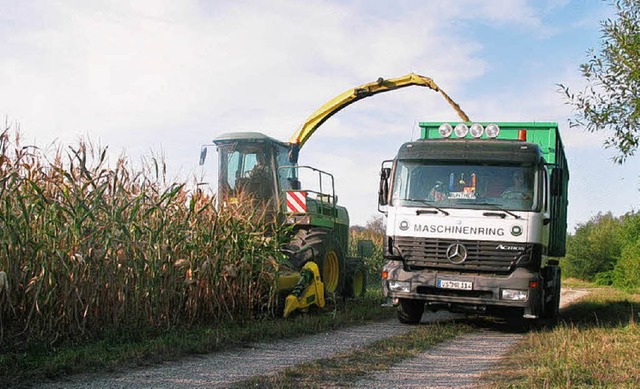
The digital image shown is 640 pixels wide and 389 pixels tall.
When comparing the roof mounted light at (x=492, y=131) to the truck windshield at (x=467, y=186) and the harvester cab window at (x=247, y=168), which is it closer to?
the truck windshield at (x=467, y=186)

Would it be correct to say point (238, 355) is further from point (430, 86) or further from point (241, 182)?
point (430, 86)

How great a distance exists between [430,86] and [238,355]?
1283 centimetres

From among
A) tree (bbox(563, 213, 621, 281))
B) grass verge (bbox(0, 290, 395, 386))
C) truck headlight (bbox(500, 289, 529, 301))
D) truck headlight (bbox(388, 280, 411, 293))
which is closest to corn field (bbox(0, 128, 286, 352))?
grass verge (bbox(0, 290, 395, 386))

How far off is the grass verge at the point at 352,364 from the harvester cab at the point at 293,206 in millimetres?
2009

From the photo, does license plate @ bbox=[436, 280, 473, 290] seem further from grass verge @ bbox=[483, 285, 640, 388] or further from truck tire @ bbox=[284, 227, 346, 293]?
truck tire @ bbox=[284, 227, 346, 293]

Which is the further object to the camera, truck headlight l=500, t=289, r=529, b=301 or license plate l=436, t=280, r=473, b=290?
license plate l=436, t=280, r=473, b=290

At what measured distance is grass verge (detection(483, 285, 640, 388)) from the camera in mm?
6270

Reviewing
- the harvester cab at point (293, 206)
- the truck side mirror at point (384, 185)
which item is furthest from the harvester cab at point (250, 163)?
the truck side mirror at point (384, 185)

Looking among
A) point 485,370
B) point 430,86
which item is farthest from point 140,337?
point 430,86

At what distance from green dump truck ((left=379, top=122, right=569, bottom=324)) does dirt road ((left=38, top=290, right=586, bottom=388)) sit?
0.93m

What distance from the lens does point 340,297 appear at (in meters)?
13.5

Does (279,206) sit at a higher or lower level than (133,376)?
higher

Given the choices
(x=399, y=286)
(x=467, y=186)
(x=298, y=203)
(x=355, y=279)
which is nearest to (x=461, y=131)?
(x=467, y=186)

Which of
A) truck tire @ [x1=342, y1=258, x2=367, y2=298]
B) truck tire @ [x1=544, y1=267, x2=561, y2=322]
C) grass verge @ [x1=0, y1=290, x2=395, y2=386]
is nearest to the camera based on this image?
grass verge @ [x1=0, y1=290, x2=395, y2=386]
